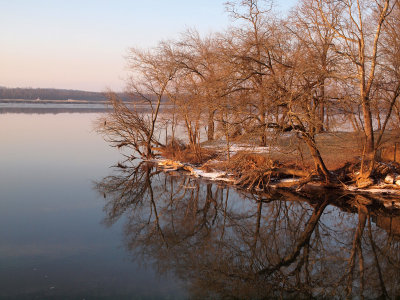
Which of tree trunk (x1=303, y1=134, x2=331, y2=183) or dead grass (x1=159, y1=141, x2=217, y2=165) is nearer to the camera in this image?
tree trunk (x1=303, y1=134, x2=331, y2=183)

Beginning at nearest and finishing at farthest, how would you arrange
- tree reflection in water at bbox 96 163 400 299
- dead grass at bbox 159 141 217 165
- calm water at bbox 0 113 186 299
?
1. calm water at bbox 0 113 186 299
2. tree reflection in water at bbox 96 163 400 299
3. dead grass at bbox 159 141 217 165

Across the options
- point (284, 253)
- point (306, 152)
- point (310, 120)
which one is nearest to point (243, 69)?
point (310, 120)

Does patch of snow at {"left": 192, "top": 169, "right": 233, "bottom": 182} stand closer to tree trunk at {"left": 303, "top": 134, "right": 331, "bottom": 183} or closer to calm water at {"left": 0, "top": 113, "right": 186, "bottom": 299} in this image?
tree trunk at {"left": 303, "top": 134, "right": 331, "bottom": 183}

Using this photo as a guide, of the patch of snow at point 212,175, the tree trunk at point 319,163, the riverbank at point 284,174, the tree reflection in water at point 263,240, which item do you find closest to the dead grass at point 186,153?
the riverbank at point 284,174

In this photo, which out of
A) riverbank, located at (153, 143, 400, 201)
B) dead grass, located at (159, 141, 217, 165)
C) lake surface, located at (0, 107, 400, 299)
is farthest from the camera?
dead grass, located at (159, 141, 217, 165)

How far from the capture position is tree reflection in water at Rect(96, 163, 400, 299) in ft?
24.1

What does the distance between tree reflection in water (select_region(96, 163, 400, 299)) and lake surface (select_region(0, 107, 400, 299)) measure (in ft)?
0.10

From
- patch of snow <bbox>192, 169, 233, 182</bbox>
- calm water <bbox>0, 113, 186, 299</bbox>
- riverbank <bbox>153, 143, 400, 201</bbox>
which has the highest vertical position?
riverbank <bbox>153, 143, 400, 201</bbox>

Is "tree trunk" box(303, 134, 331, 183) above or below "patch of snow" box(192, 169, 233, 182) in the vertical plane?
above

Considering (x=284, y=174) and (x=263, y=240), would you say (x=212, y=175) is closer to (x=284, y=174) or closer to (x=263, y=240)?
(x=284, y=174)

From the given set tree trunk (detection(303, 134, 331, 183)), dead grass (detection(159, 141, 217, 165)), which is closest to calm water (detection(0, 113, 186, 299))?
dead grass (detection(159, 141, 217, 165))

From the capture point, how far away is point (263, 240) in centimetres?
974

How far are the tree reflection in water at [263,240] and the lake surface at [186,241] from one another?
A: 1.1 inches

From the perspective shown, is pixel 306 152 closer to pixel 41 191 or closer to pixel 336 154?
pixel 336 154
